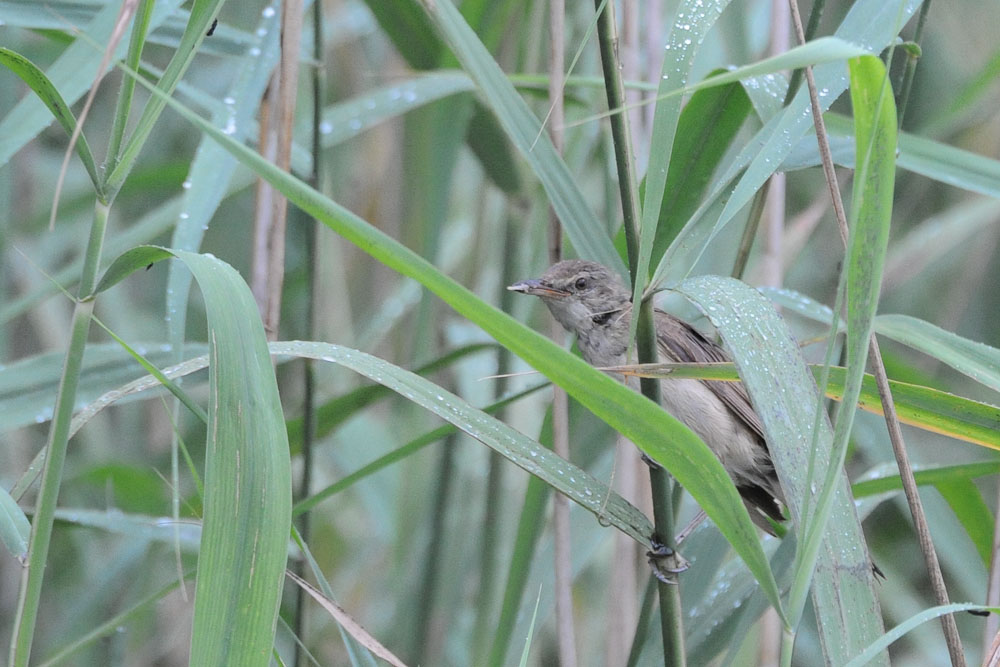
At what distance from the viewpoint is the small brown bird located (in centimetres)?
235

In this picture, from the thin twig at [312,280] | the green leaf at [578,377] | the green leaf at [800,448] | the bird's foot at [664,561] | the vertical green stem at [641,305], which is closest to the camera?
the green leaf at [578,377]

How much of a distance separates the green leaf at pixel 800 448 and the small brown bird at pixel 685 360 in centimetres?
113

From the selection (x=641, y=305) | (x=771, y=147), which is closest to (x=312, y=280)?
(x=641, y=305)

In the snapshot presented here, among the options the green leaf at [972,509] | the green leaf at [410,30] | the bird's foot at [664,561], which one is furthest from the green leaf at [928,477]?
the green leaf at [410,30]

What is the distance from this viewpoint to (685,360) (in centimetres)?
238

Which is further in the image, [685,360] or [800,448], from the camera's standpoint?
[685,360]

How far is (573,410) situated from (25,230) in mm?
2063

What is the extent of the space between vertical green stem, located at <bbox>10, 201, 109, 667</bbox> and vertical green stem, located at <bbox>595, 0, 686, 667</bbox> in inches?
26.1

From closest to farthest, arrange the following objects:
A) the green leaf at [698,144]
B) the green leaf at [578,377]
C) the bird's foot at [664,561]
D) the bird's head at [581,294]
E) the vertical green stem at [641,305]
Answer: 1. the green leaf at [578,377]
2. the vertical green stem at [641,305]
3. the bird's foot at [664,561]
4. the green leaf at [698,144]
5. the bird's head at [581,294]

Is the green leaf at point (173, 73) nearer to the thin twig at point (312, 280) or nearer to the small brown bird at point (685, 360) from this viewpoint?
the thin twig at point (312, 280)

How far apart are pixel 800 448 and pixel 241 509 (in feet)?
2.13

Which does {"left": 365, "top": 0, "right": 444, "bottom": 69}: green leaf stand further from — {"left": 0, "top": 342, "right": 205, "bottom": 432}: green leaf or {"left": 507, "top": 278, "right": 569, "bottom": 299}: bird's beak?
{"left": 0, "top": 342, "right": 205, "bottom": 432}: green leaf

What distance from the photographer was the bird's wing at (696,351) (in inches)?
93.3

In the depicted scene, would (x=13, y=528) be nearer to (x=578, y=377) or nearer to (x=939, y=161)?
(x=578, y=377)
